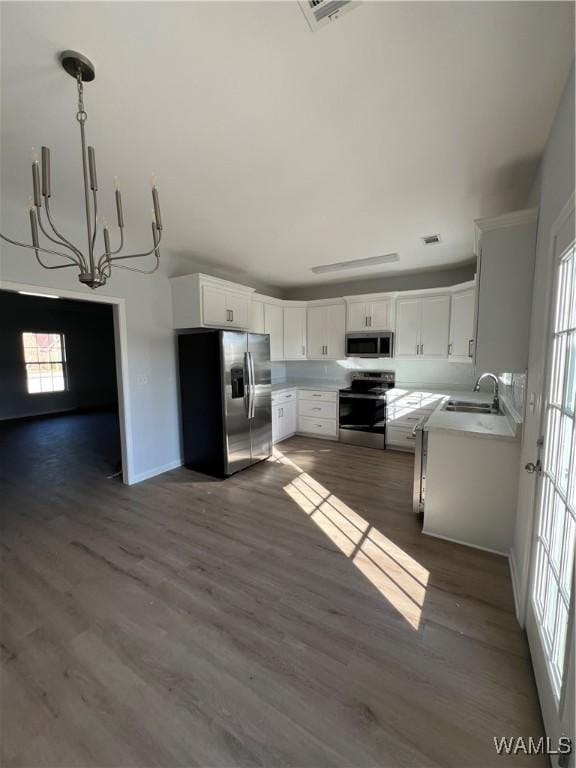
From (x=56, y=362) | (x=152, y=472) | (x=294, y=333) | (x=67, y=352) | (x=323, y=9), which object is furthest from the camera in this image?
(x=67, y=352)

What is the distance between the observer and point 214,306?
3.68 metres

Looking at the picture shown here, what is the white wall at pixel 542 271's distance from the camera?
4.29 ft

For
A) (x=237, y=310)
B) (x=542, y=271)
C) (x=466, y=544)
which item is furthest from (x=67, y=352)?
(x=542, y=271)

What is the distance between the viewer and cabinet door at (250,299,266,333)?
453cm

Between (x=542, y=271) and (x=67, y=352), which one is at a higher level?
(x=542, y=271)

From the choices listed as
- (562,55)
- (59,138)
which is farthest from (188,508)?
(562,55)

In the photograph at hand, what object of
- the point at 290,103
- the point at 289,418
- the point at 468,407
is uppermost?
the point at 290,103

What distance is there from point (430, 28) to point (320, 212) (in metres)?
1.55

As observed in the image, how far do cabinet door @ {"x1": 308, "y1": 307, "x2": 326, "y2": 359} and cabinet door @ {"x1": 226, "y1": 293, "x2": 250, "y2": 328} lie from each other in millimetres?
1420

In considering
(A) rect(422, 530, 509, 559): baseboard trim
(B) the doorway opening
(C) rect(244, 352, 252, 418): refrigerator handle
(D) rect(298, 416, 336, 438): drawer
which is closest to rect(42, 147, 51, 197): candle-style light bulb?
(C) rect(244, 352, 252, 418): refrigerator handle

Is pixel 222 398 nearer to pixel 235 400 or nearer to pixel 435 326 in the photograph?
pixel 235 400

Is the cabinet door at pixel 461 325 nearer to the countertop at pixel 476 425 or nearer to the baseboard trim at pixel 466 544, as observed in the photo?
the countertop at pixel 476 425

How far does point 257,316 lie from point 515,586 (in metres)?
4.12

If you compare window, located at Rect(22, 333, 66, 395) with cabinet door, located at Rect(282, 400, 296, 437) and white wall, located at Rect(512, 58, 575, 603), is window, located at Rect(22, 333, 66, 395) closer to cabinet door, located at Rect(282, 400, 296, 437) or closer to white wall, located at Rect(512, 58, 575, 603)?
cabinet door, located at Rect(282, 400, 296, 437)
